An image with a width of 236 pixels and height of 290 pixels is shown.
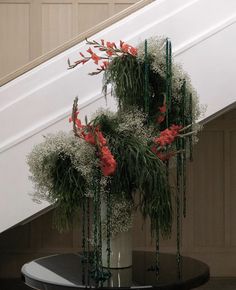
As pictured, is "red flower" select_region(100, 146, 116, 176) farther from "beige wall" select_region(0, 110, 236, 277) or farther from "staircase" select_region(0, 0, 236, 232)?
"beige wall" select_region(0, 110, 236, 277)

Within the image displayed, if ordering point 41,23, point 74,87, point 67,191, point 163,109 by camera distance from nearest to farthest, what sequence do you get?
point 67,191 → point 163,109 → point 74,87 → point 41,23

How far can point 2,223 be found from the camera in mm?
4309

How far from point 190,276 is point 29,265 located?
91 cm

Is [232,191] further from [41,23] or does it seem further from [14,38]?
[14,38]

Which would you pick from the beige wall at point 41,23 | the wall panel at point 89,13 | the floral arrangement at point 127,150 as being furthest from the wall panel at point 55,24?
the floral arrangement at point 127,150

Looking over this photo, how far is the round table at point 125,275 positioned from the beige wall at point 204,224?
2923mm

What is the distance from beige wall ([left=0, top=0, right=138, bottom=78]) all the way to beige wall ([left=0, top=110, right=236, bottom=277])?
1.65 meters

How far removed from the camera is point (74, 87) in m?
4.40

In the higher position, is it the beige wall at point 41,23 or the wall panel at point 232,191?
the beige wall at point 41,23

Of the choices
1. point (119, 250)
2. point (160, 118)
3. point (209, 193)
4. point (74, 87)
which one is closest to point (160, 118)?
point (160, 118)

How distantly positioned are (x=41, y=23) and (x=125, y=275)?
13.0 ft

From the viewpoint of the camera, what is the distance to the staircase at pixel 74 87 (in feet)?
14.2

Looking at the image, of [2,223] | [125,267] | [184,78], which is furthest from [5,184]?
[184,78]

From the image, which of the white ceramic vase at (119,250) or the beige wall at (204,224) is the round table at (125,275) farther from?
the beige wall at (204,224)
